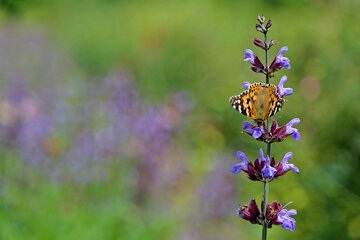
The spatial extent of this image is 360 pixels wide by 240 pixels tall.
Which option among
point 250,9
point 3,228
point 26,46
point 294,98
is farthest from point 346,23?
point 250,9

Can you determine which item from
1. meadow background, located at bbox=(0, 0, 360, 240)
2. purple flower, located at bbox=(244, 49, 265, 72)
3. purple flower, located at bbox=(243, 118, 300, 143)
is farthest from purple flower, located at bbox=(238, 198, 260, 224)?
meadow background, located at bbox=(0, 0, 360, 240)

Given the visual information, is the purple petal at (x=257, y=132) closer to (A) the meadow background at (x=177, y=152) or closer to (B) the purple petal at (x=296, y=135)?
(B) the purple petal at (x=296, y=135)

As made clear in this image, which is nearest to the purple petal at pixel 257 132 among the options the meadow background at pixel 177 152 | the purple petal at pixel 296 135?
the purple petal at pixel 296 135

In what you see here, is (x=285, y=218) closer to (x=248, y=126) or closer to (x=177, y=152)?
(x=248, y=126)

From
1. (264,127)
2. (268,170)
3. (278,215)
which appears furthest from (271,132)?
(278,215)

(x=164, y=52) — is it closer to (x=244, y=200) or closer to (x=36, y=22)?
(x=244, y=200)

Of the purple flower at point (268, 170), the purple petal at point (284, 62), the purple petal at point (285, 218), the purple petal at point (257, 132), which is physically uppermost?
the purple petal at point (284, 62)

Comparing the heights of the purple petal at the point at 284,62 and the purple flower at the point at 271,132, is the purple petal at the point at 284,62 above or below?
above

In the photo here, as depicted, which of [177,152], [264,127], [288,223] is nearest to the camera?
[288,223]

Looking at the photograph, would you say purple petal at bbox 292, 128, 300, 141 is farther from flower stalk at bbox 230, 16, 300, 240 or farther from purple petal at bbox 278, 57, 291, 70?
purple petal at bbox 278, 57, 291, 70
